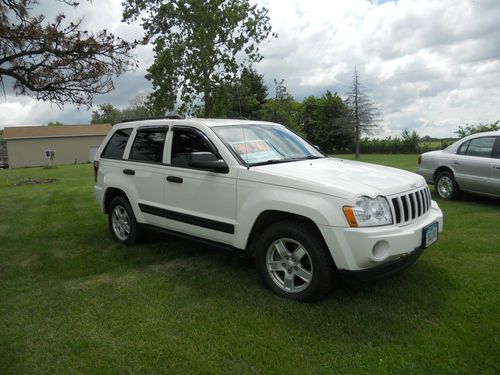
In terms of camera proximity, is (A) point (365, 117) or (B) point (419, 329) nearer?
(B) point (419, 329)

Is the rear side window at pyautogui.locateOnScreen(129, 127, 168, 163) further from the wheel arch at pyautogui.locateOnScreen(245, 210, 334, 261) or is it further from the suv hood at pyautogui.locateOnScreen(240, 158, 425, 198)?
the wheel arch at pyautogui.locateOnScreen(245, 210, 334, 261)

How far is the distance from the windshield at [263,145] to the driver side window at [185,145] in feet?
0.68

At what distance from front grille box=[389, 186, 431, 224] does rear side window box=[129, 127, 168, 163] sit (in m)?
2.88

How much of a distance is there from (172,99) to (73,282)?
18.0 meters

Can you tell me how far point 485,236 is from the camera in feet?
20.3

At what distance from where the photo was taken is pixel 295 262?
4.06 metres

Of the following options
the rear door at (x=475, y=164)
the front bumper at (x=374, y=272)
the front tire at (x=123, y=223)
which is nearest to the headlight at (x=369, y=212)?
the front bumper at (x=374, y=272)

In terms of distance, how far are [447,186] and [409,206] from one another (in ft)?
20.4

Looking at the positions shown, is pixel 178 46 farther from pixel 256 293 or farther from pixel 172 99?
pixel 256 293

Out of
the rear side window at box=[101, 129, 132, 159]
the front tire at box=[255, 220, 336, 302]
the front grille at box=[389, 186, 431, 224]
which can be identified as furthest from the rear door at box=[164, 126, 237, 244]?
the front grille at box=[389, 186, 431, 224]

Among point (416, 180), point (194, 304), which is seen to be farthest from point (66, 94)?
point (416, 180)

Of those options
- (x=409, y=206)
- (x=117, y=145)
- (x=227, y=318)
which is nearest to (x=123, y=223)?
(x=117, y=145)

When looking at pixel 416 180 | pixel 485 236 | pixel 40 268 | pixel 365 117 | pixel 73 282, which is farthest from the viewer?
pixel 365 117

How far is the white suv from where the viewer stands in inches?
146
